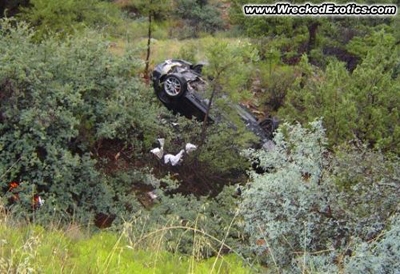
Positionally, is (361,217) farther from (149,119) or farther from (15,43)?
(15,43)

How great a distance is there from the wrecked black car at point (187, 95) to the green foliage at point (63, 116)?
278 cm

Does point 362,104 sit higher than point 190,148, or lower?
higher

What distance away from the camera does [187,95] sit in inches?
506

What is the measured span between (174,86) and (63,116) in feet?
16.9

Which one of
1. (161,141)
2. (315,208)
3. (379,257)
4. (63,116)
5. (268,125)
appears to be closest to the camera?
(379,257)

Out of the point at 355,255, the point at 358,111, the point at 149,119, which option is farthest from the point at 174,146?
the point at 355,255

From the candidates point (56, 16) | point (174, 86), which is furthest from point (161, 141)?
point (56, 16)

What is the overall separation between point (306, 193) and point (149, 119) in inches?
207

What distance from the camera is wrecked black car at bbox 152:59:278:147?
1260cm

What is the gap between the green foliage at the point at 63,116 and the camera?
7758 mm

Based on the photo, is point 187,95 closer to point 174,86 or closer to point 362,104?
point 174,86

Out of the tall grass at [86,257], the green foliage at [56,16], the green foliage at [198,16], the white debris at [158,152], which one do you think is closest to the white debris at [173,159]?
the white debris at [158,152]

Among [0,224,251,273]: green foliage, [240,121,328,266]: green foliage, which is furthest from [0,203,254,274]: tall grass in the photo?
[240,121,328,266]: green foliage

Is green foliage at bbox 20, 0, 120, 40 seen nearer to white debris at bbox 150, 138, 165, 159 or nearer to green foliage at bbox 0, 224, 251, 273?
white debris at bbox 150, 138, 165, 159
